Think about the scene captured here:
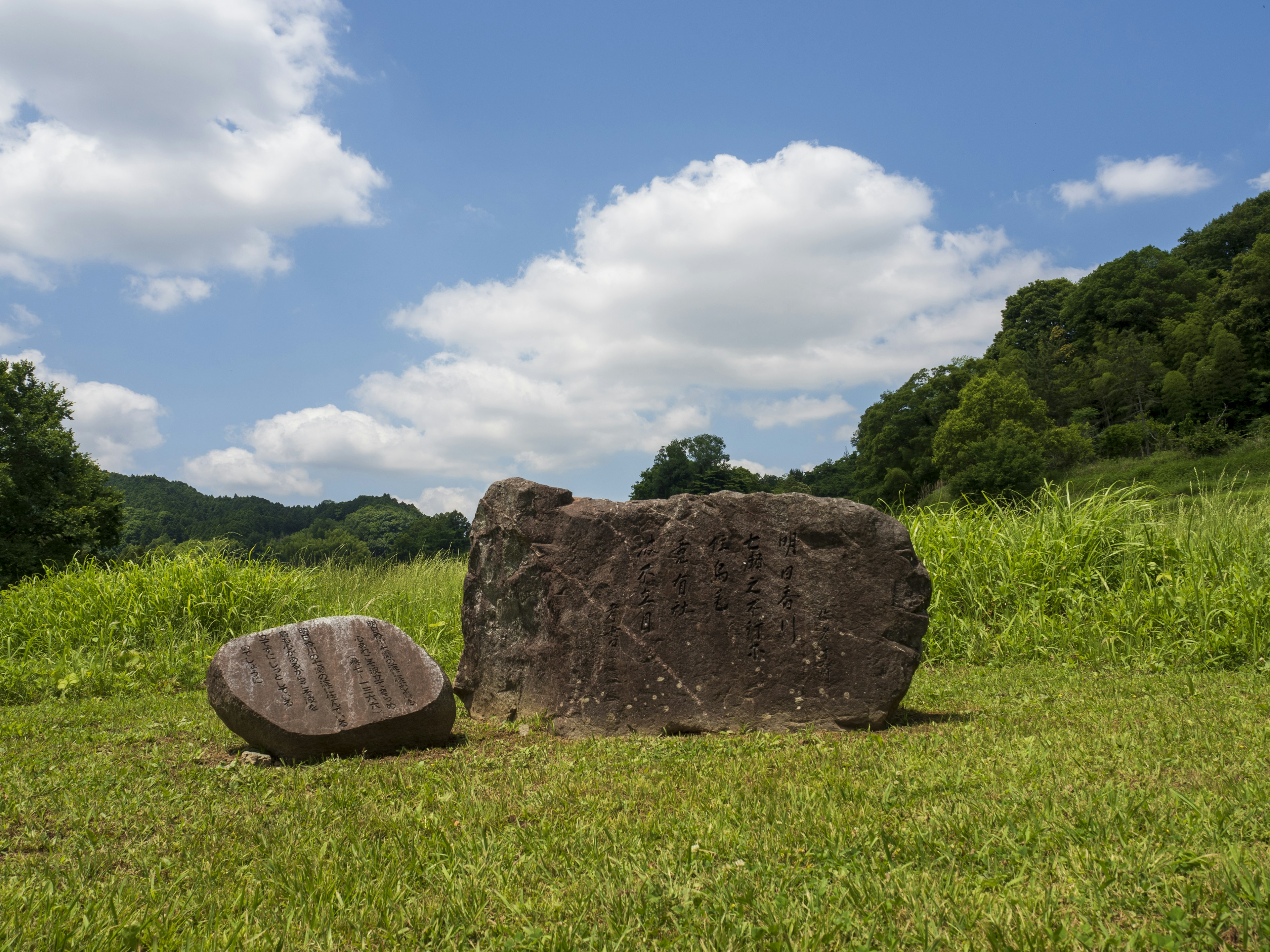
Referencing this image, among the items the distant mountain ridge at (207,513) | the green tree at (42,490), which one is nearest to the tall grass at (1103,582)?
the green tree at (42,490)

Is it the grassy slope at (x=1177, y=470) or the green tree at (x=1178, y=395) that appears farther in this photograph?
the green tree at (x=1178, y=395)

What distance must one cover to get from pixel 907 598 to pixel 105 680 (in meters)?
7.57

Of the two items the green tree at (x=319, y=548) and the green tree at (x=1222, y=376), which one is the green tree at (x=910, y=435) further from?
the green tree at (x=319, y=548)

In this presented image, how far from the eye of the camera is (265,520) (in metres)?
39.2

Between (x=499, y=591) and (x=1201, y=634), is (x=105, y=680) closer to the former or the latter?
(x=499, y=591)

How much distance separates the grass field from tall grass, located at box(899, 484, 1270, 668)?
0.25 feet

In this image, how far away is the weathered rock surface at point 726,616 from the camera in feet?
16.6

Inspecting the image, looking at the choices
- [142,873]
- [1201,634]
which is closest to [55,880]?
[142,873]

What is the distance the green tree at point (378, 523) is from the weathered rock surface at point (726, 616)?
3564cm

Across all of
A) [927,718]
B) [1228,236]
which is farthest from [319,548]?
[1228,236]

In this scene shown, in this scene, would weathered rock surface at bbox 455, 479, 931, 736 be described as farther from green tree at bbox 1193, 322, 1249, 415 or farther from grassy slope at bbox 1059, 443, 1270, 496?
green tree at bbox 1193, 322, 1249, 415

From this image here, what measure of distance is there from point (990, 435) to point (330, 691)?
3533 cm

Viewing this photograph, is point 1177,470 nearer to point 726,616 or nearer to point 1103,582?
point 1103,582

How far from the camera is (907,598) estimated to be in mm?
5109
